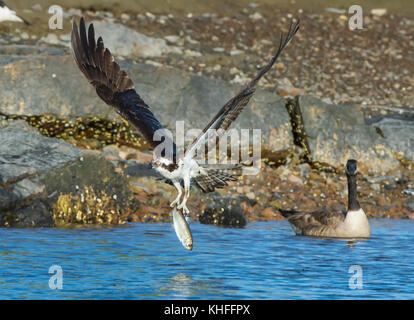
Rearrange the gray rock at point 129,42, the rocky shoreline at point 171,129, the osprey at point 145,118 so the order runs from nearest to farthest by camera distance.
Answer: the osprey at point 145,118, the rocky shoreline at point 171,129, the gray rock at point 129,42

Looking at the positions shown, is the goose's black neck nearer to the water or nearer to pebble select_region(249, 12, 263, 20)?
the water

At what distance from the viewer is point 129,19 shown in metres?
25.1

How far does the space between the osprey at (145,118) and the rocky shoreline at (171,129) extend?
264 centimetres

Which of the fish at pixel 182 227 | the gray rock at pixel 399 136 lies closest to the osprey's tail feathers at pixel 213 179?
the fish at pixel 182 227

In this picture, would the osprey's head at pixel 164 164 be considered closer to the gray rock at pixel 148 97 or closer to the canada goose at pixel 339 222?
the canada goose at pixel 339 222

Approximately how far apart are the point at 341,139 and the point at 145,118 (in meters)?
6.48

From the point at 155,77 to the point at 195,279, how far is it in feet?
25.3

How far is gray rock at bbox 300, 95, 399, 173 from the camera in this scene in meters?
16.4

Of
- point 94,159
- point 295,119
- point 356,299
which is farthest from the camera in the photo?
point 295,119

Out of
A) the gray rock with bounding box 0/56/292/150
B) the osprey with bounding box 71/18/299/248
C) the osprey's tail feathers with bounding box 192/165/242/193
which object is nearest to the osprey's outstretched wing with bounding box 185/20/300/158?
the osprey with bounding box 71/18/299/248

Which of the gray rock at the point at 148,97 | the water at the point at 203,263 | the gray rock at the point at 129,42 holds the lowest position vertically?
the water at the point at 203,263

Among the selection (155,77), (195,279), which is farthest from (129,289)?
(155,77)

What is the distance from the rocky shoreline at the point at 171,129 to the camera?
13656 millimetres

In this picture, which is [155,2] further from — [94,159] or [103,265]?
[103,265]
